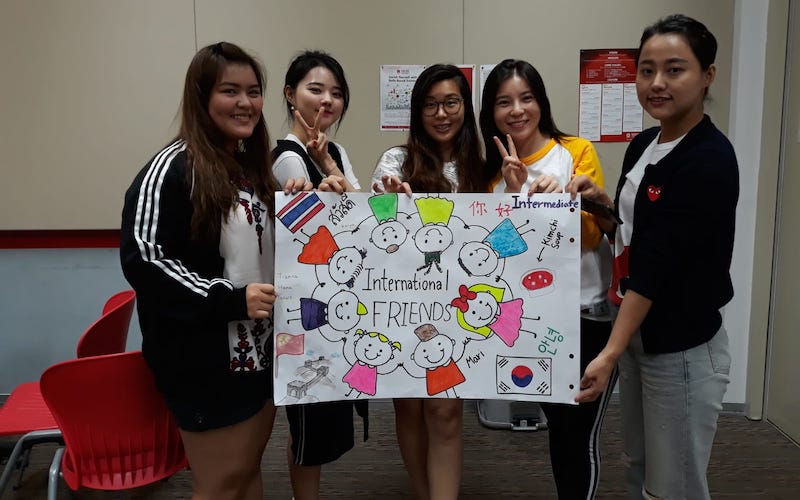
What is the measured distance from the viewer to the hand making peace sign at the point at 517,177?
1517 mm

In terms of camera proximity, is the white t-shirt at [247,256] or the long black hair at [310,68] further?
the long black hair at [310,68]

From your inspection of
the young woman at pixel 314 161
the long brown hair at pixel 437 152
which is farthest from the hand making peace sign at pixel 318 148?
the long brown hair at pixel 437 152

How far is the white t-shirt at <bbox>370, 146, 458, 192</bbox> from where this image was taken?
1.81 metres

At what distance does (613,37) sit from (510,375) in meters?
2.27

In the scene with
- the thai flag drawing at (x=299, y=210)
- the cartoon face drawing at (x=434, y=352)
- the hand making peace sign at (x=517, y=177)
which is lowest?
the cartoon face drawing at (x=434, y=352)

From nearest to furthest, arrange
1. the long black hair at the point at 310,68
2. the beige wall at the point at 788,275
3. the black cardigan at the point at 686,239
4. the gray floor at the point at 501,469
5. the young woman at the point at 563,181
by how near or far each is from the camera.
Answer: the black cardigan at the point at 686,239
the young woman at the point at 563,181
the long black hair at the point at 310,68
the gray floor at the point at 501,469
the beige wall at the point at 788,275

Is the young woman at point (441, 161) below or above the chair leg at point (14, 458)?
above

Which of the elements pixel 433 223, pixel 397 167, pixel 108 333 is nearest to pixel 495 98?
pixel 397 167

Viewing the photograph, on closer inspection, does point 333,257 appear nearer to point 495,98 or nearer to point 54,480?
point 495,98

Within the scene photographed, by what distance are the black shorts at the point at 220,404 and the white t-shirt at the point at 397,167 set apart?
0.74 m

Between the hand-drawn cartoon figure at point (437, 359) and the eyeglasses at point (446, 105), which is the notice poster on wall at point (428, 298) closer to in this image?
the hand-drawn cartoon figure at point (437, 359)

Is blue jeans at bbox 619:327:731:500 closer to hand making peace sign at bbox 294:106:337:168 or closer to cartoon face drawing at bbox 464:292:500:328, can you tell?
cartoon face drawing at bbox 464:292:500:328

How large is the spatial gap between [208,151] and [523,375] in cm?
102

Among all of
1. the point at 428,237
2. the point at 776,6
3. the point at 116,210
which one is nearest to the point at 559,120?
the point at 776,6
